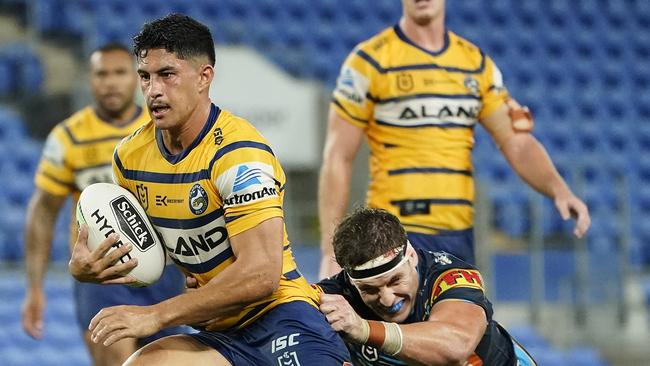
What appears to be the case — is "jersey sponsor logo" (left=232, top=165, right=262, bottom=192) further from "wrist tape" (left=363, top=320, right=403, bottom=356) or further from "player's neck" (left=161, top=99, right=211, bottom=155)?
"wrist tape" (left=363, top=320, right=403, bottom=356)

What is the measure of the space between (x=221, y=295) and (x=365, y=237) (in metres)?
0.54

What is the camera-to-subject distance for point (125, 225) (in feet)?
12.5

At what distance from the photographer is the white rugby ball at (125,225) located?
3791 millimetres

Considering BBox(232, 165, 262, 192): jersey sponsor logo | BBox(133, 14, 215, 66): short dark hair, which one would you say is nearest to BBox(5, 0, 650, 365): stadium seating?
BBox(133, 14, 215, 66): short dark hair

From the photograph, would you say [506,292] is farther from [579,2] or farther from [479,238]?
[579,2]

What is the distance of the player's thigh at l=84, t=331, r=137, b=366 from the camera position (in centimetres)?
536

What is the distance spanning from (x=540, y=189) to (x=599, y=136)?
25.5ft

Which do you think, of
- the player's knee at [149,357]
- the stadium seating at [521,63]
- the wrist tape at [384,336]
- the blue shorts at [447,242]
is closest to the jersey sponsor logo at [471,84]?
Answer: the blue shorts at [447,242]

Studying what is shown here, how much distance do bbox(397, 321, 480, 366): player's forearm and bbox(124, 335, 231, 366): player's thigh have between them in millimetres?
576

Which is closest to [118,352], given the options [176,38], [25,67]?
[176,38]

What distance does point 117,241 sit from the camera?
148 inches

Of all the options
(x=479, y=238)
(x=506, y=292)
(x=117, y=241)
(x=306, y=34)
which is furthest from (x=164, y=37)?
(x=306, y=34)

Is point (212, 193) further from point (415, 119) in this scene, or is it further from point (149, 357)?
point (415, 119)

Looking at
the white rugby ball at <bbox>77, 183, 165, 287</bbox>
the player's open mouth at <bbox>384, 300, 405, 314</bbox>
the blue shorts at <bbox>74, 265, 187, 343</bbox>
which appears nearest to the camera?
the white rugby ball at <bbox>77, 183, 165, 287</bbox>
